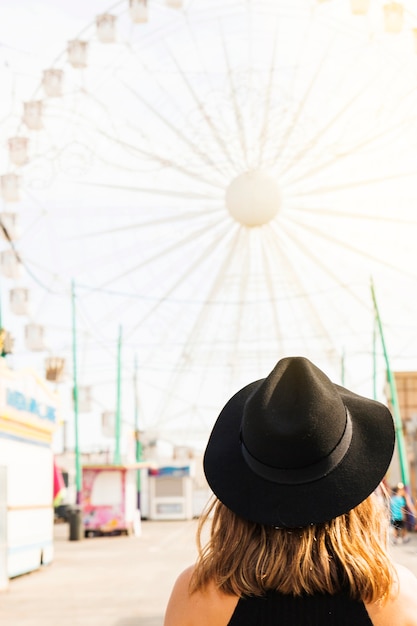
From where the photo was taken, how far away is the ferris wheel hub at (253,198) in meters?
30.6

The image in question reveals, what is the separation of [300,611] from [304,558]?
120mm

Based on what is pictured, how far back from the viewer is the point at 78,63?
1104 inches

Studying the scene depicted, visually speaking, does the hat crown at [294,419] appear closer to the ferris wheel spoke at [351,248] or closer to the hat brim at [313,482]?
the hat brim at [313,482]

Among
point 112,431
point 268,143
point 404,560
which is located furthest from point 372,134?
point 112,431

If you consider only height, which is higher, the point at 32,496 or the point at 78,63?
the point at 78,63

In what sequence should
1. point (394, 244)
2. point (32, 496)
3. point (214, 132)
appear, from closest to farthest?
point (32, 496)
point (214, 132)
point (394, 244)

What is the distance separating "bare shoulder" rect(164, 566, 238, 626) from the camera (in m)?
2.33

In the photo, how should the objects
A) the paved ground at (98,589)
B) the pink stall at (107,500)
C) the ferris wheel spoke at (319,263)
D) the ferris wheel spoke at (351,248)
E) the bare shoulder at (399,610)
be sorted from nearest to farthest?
the bare shoulder at (399,610) → the paved ground at (98,589) → the pink stall at (107,500) → the ferris wheel spoke at (319,263) → the ferris wheel spoke at (351,248)

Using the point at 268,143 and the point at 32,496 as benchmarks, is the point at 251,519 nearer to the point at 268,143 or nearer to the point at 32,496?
the point at 32,496

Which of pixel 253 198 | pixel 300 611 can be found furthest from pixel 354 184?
pixel 300 611

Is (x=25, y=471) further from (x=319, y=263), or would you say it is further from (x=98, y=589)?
(x=319, y=263)

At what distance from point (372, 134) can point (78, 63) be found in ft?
32.2

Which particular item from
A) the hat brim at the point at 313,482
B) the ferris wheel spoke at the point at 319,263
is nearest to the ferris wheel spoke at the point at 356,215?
the ferris wheel spoke at the point at 319,263

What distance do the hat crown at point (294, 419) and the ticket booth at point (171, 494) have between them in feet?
154
